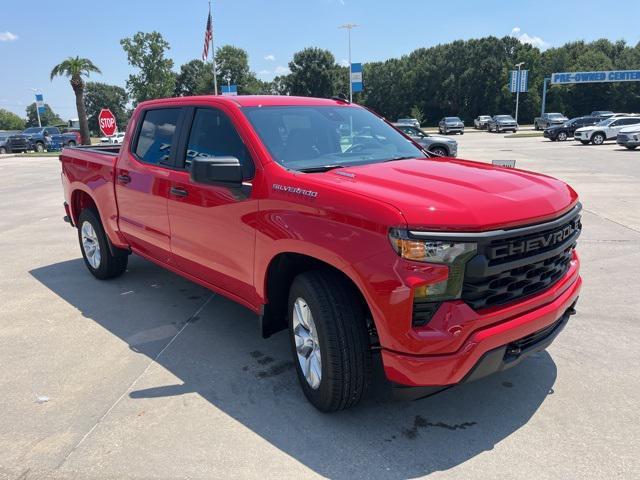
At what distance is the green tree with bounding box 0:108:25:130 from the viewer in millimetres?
127494

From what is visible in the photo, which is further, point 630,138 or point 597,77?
point 597,77

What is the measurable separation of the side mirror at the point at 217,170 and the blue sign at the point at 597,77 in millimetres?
72435

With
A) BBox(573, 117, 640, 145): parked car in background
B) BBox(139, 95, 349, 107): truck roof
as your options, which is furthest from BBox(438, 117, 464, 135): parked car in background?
BBox(139, 95, 349, 107): truck roof

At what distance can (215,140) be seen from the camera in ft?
12.9

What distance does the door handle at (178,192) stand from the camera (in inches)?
160

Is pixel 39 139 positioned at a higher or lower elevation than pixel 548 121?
higher

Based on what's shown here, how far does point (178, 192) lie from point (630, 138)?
26.0 meters

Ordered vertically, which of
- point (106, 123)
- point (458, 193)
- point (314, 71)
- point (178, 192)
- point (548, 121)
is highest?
point (314, 71)

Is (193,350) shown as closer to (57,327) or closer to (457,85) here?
(57,327)

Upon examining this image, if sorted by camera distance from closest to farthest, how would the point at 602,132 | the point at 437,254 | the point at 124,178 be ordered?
1. the point at 437,254
2. the point at 124,178
3. the point at 602,132

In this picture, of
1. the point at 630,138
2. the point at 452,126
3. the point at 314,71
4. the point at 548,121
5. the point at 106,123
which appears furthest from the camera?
the point at 314,71

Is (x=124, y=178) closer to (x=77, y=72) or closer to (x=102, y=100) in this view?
(x=77, y=72)

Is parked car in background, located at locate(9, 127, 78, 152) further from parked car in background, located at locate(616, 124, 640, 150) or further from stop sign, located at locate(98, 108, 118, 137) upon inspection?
parked car in background, located at locate(616, 124, 640, 150)

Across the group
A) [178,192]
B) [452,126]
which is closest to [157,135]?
[178,192]
